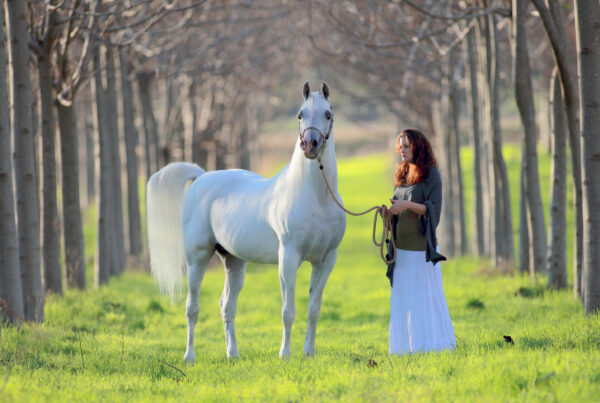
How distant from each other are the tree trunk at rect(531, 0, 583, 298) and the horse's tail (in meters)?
4.89

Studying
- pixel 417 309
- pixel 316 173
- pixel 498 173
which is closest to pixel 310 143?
pixel 316 173

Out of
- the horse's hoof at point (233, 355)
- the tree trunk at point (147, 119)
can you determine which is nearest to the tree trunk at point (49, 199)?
the horse's hoof at point (233, 355)

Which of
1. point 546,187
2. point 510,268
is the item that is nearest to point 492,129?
point 510,268

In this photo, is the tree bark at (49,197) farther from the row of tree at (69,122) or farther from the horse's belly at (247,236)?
the horse's belly at (247,236)

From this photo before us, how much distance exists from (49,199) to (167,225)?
3.59 meters

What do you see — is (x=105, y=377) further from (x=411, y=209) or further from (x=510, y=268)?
(x=510, y=268)

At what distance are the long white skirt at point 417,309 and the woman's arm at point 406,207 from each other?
1.47 feet

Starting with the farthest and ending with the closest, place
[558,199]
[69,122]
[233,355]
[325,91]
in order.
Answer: [69,122] < [558,199] < [233,355] < [325,91]

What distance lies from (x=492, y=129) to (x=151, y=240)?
24.8ft

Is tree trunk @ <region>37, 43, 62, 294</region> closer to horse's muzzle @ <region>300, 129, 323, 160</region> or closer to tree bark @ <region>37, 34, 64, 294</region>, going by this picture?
tree bark @ <region>37, 34, 64, 294</region>

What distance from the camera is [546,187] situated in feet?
102

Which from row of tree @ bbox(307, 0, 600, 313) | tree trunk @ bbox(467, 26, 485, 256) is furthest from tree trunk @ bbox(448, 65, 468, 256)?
tree trunk @ bbox(467, 26, 485, 256)

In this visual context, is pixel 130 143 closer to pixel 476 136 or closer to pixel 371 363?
pixel 476 136

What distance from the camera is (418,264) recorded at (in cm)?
671
